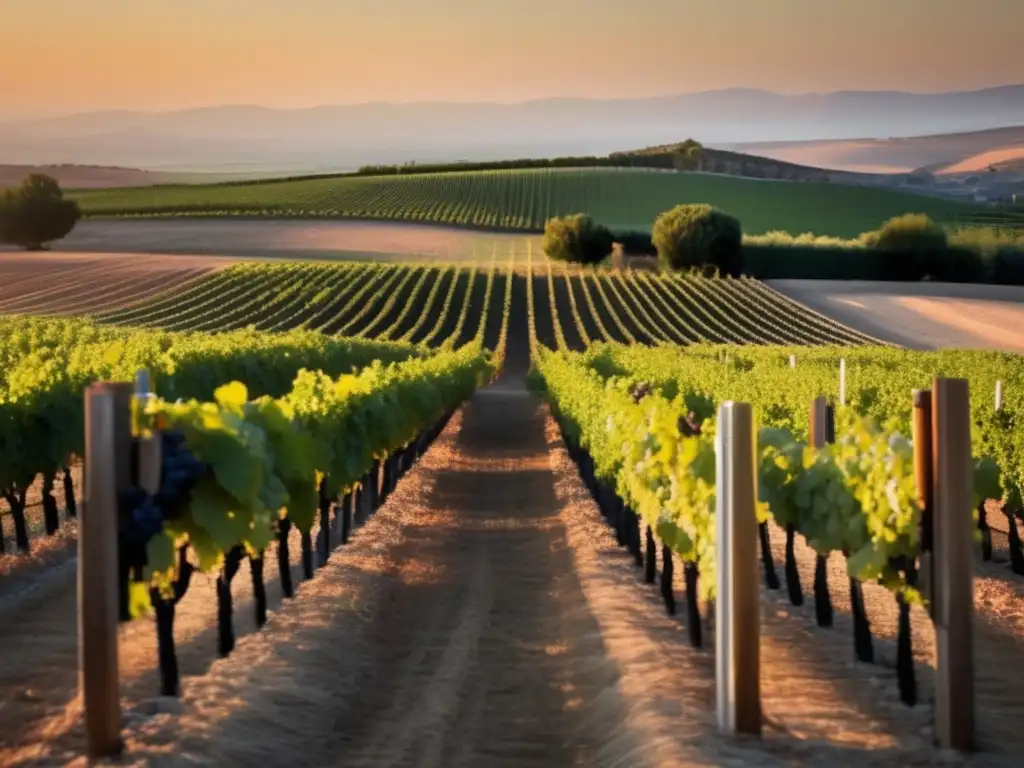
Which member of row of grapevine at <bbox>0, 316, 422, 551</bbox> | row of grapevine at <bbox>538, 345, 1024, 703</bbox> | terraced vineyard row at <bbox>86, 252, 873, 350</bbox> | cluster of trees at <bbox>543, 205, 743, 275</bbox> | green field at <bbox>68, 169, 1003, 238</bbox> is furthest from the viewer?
green field at <bbox>68, 169, 1003, 238</bbox>

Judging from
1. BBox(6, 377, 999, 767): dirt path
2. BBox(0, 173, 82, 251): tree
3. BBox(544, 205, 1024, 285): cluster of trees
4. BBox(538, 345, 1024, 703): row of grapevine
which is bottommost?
BBox(6, 377, 999, 767): dirt path

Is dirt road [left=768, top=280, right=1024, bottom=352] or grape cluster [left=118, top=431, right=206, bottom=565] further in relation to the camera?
dirt road [left=768, top=280, right=1024, bottom=352]

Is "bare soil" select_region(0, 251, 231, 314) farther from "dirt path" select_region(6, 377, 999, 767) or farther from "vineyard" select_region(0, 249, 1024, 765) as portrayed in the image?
"dirt path" select_region(6, 377, 999, 767)

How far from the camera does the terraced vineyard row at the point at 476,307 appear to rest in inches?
2667

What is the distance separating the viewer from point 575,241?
99.1 metres

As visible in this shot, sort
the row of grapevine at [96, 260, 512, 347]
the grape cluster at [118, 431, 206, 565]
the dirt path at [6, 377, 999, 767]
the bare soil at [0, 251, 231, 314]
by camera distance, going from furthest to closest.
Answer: the bare soil at [0, 251, 231, 314] → the row of grapevine at [96, 260, 512, 347] → the dirt path at [6, 377, 999, 767] → the grape cluster at [118, 431, 206, 565]

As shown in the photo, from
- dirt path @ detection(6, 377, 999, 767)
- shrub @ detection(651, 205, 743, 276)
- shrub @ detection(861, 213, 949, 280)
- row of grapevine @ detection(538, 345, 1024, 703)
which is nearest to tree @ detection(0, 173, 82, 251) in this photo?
shrub @ detection(651, 205, 743, 276)

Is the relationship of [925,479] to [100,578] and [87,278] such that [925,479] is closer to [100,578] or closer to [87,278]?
[100,578]

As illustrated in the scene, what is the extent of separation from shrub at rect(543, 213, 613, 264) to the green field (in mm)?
11192

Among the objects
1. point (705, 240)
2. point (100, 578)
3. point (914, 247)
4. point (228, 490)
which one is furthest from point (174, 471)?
point (914, 247)

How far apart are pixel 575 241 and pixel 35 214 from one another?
36.6 metres

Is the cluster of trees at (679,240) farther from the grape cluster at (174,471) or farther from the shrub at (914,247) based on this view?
the grape cluster at (174,471)

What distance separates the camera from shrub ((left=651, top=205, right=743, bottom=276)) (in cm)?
9669

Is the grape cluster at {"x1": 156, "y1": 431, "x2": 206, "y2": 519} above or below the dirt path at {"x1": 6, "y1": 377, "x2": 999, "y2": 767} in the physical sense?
above
